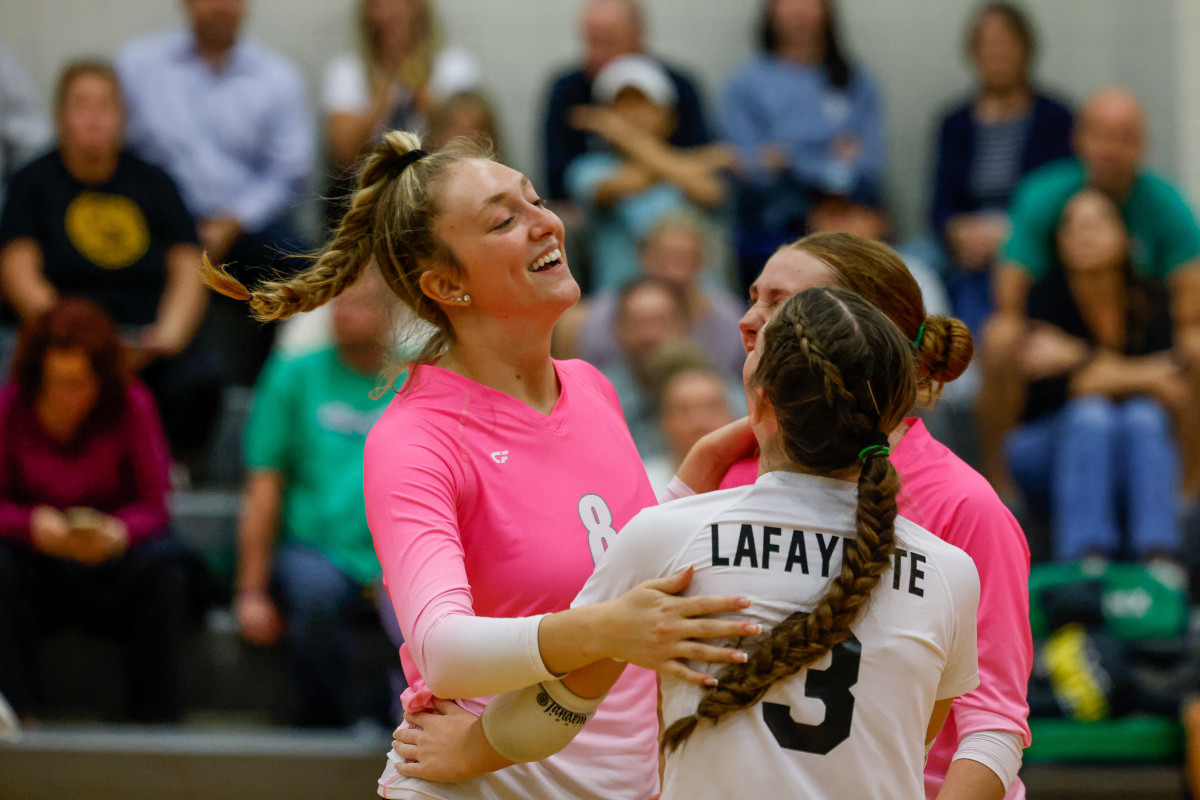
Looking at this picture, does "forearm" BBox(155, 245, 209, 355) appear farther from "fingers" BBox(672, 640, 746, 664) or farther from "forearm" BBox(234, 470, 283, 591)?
"fingers" BBox(672, 640, 746, 664)

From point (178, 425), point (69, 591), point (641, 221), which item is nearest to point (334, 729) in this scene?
point (69, 591)

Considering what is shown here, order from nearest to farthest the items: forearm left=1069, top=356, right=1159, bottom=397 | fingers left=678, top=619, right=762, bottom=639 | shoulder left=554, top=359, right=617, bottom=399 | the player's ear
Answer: fingers left=678, top=619, right=762, bottom=639, the player's ear, shoulder left=554, top=359, right=617, bottom=399, forearm left=1069, top=356, right=1159, bottom=397

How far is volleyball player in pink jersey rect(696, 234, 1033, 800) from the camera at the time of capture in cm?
154

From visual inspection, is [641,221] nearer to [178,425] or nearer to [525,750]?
[178,425]

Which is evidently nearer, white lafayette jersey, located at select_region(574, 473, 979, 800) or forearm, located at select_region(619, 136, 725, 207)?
white lafayette jersey, located at select_region(574, 473, 979, 800)

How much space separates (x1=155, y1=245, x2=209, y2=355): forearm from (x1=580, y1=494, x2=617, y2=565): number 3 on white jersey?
331cm

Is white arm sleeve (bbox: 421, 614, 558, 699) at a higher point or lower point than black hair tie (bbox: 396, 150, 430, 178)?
lower

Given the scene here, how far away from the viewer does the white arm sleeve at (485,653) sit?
54.1 inches

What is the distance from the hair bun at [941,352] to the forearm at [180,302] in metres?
3.58

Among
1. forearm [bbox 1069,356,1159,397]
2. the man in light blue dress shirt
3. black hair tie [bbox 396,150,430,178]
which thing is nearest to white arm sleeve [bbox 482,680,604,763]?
black hair tie [bbox 396,150,430,178]

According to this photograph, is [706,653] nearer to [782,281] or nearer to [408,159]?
[782,281]

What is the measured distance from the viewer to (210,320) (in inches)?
199

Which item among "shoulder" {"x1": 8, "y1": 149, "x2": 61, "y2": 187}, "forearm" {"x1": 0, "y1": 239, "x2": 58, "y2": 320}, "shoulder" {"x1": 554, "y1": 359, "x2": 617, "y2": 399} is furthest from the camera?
"shoulder" {"x1": 8, "y1": 149, "x2": 61, "y2": 187}

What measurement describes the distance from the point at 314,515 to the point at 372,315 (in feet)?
4.52
